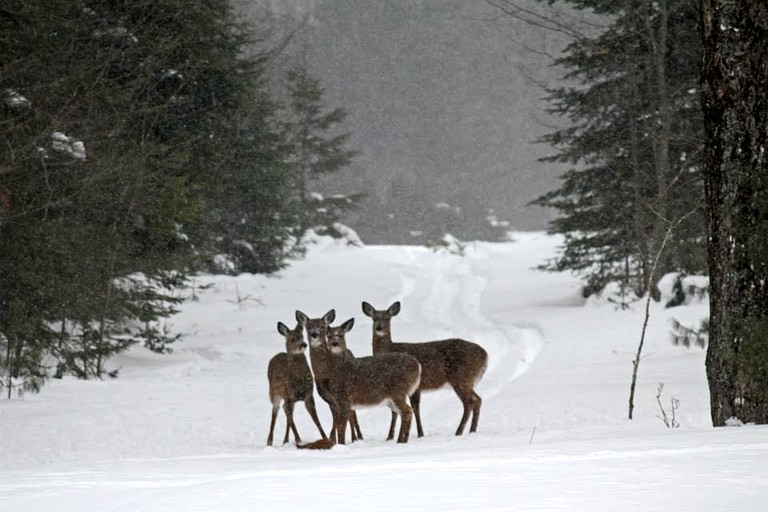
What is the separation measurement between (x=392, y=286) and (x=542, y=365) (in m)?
15.8

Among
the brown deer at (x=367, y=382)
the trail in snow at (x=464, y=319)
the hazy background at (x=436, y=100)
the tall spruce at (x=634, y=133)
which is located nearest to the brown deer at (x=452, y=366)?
the brown deer at (x=367, y=382)

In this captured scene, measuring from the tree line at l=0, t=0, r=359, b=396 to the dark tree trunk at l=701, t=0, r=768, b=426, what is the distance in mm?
7211

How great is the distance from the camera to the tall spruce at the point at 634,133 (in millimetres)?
21641

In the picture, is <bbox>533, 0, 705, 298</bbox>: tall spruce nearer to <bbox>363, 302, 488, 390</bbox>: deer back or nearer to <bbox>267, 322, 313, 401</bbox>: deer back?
<bbox>363, 302, 488, 390</bbox>: deer back

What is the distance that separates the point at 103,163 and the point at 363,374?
20.0 ft

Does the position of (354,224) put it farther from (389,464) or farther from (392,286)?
(389,464)

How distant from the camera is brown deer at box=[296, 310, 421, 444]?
28.5ft

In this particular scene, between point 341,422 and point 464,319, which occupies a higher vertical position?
point 464,319

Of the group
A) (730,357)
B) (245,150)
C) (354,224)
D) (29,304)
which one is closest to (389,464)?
(730,357)

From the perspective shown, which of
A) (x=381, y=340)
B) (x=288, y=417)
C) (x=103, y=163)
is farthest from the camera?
(x=103, y=163)

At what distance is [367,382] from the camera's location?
871 cm

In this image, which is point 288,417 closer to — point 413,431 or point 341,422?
point 341,422

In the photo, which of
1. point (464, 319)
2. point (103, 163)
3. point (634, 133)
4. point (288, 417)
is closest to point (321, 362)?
point (288, 417)

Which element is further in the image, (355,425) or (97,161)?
(97,161)
